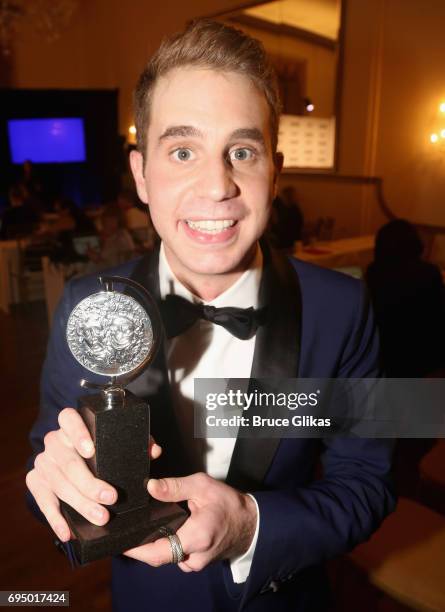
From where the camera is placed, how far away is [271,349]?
48.6 inches

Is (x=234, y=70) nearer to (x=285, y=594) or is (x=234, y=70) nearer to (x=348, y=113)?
(x=285, y=594)

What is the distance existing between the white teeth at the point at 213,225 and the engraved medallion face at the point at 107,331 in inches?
11.1

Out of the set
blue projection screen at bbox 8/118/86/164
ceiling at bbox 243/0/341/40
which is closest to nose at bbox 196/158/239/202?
ceiling at bbox 243/0/341/40

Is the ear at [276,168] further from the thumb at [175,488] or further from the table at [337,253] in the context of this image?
the table at [337,253]

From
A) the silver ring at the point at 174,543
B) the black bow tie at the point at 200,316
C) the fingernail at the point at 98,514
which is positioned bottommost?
the silver ring at the point at 174,543

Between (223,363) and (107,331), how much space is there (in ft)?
1.61

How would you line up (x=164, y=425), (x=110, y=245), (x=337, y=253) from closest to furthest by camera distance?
(x=164, y=425) → (x=337, y=253) → (x=110, y=245)

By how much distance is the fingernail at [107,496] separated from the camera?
0.84 meters

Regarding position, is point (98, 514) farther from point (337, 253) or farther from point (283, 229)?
point (283, 229)

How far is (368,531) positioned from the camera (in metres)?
1.18

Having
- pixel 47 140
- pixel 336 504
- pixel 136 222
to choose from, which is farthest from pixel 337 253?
pixel 47 140

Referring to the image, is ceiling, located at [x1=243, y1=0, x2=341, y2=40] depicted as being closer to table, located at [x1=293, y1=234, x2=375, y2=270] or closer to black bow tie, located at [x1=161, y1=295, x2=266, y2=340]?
table, located at [x1=293, y1=234, x2=375, y2=270]

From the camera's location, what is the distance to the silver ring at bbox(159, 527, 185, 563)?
0.89 metres

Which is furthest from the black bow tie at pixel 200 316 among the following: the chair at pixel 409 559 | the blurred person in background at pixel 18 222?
the blurred person in background at pixel 18 222
